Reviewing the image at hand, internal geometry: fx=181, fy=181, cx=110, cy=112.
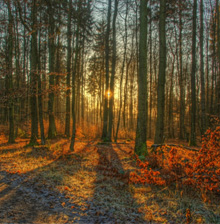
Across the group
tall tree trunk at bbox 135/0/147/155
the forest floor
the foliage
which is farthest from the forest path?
tall tree trunk at bbox 135/0/147/155

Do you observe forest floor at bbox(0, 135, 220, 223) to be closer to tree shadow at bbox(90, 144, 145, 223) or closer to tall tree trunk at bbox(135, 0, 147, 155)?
tree shadow at bbox(90, 144, 145, 223)

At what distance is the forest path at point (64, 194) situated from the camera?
133 inches

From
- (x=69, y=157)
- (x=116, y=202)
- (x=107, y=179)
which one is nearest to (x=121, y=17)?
(x=69, y=157)

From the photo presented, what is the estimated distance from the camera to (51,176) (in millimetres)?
5391

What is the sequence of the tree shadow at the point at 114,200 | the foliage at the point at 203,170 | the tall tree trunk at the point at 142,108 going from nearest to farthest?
the tree shadow at the point at 114,200 → the foliage at the point at 203,170 → the tall tree trunk at the point at 142,108

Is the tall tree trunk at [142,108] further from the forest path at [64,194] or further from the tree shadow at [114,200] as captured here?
the tree shadow at [114,200]

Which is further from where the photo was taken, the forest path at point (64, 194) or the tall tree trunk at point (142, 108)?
the tall tree trunk at point (142, 108)

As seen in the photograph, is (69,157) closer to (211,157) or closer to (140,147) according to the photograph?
(140,147)

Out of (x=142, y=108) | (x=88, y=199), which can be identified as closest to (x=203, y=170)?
(x=88, y=199)

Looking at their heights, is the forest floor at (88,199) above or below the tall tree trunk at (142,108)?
below

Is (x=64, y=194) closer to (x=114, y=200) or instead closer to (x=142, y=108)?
(x=114, y=200)

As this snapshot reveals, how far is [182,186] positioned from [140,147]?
3.45m

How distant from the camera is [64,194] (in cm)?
432

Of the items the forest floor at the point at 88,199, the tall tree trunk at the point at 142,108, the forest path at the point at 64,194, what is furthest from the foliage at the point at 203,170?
the tall tree trunk at the point at 142,108
